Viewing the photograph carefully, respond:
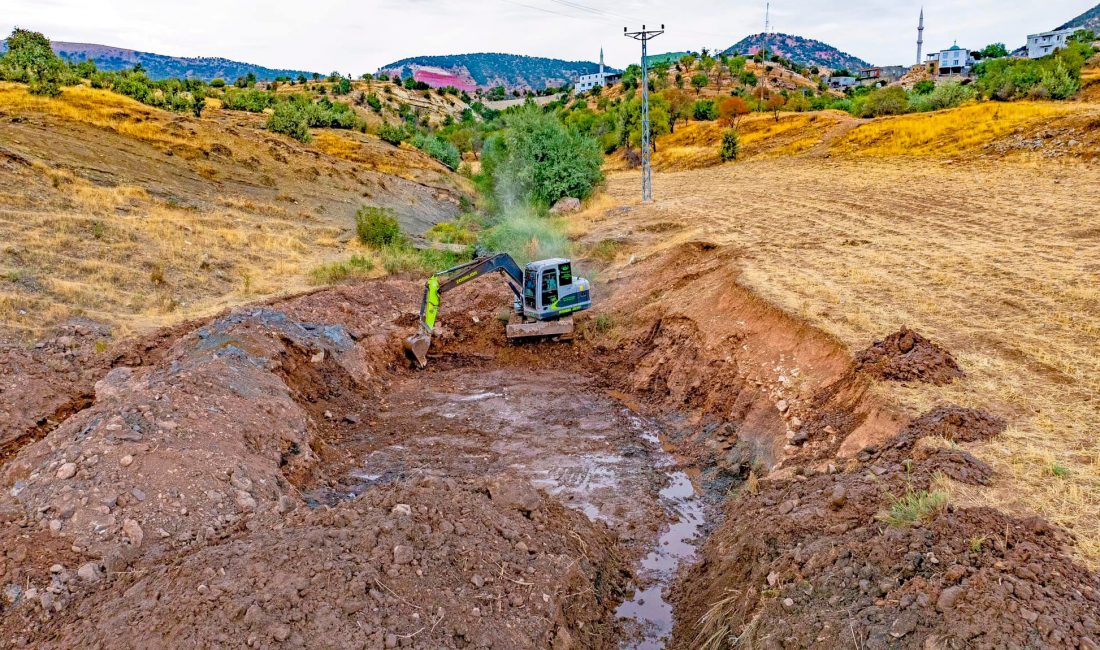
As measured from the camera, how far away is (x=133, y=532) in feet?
24.6

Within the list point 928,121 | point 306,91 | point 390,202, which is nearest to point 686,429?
point 390,202

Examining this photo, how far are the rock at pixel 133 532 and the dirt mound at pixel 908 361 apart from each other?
33.3 ft

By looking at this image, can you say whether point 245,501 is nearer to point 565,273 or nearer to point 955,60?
point 565,273

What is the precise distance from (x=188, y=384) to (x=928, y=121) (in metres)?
39.9

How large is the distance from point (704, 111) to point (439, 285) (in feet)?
184

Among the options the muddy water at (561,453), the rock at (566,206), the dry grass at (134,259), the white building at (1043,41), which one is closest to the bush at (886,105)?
the rock at (566,206)

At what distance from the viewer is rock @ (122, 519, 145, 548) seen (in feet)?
24.3

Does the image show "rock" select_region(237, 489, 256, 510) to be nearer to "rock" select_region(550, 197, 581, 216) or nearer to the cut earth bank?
the cut earth bank

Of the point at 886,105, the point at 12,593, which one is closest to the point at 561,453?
the point at 12,593

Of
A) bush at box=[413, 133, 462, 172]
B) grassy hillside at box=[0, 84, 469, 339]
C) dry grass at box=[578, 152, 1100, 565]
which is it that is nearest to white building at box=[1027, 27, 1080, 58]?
dry grass at box=[578, 152, 1100, 565]

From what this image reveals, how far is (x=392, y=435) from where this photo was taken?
13016mm

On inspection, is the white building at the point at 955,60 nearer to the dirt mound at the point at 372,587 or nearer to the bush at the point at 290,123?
the bush at the point at 290,123

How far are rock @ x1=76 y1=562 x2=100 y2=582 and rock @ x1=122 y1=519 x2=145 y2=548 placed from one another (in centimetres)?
54

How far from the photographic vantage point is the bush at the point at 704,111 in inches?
2552
